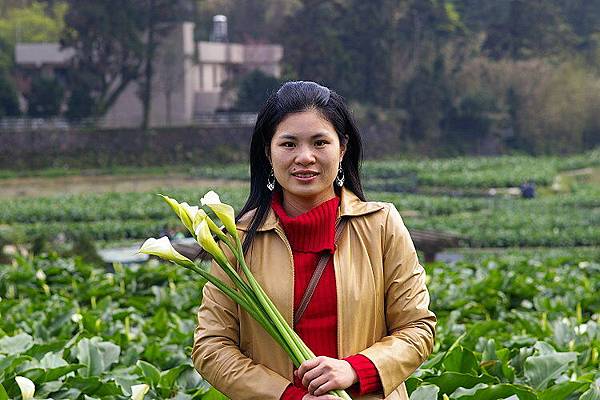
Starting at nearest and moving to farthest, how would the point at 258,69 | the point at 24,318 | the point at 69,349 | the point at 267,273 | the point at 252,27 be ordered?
the point at 267,273, the point at 69,349, the point at 24,318, the point at 258,69, the point at 252,27

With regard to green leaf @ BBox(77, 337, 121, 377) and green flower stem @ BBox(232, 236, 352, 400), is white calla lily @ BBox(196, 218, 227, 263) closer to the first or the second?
green flower stem @ BBox(232, 236, 352, 400)

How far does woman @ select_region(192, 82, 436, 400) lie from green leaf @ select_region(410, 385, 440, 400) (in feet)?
0.97

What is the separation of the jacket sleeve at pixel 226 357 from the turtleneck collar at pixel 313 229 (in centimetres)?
14

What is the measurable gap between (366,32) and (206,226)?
129 feet

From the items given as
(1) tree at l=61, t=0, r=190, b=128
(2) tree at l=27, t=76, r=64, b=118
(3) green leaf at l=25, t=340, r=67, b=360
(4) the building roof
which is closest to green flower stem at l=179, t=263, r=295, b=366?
(3) green leaf at l=25, t=340, r=67, b=360

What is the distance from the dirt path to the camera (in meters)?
30.0

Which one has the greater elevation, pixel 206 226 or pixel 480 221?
pixel 206 226

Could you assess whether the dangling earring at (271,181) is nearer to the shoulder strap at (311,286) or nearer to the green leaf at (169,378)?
the shoulder strap at (311,286)

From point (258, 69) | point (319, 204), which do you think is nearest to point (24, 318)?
point (319, 204)

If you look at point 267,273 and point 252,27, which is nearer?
point 267,273

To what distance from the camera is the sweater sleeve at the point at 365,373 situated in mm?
1952

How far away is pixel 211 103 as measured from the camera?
4062 centimetres

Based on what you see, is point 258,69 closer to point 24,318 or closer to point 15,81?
point 15,81

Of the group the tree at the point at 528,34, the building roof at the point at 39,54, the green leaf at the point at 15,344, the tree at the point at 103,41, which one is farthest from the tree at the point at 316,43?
the green leaf at the point at 15,344
